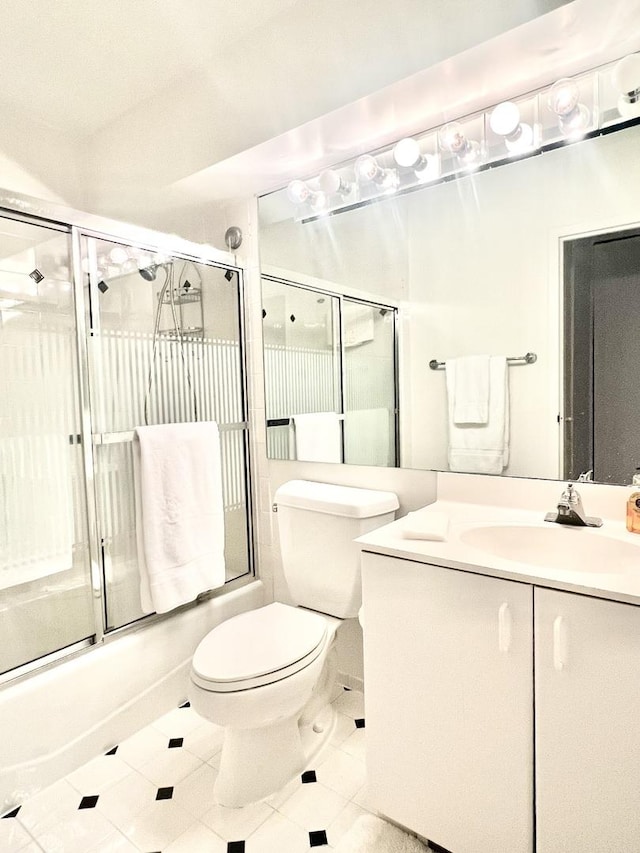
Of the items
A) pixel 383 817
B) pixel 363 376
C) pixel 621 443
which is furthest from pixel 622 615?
pixel 363 376

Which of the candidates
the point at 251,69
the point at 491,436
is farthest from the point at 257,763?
the point at 251,69

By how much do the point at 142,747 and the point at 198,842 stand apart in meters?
0.47

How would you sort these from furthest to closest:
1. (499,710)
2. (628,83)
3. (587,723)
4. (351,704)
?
(351,704) < (628,83) < (499,710) < (587,723)

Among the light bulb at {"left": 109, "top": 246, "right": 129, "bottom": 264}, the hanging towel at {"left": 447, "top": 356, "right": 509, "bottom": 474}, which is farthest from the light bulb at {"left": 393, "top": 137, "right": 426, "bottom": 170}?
the light bulb at {"left": 109, "top": 246, "right": 129, "bottom": 264}

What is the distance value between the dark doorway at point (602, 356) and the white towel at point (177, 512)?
1279 millimetres

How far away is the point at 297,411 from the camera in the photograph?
2115 millimetres

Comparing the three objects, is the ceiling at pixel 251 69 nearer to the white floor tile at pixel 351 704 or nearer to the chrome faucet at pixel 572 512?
the chrome faucet at pixel 572 512

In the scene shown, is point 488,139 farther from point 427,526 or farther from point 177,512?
point 177,512

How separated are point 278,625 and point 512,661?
79cm

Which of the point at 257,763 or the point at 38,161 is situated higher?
the point at 38,161

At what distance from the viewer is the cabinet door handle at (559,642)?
1.04 meters

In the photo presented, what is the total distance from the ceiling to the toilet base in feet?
6.29

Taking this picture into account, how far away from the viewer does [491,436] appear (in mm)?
1604

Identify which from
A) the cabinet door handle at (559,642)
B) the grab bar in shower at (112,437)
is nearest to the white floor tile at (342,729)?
the cabinet door handle at (559,642)
